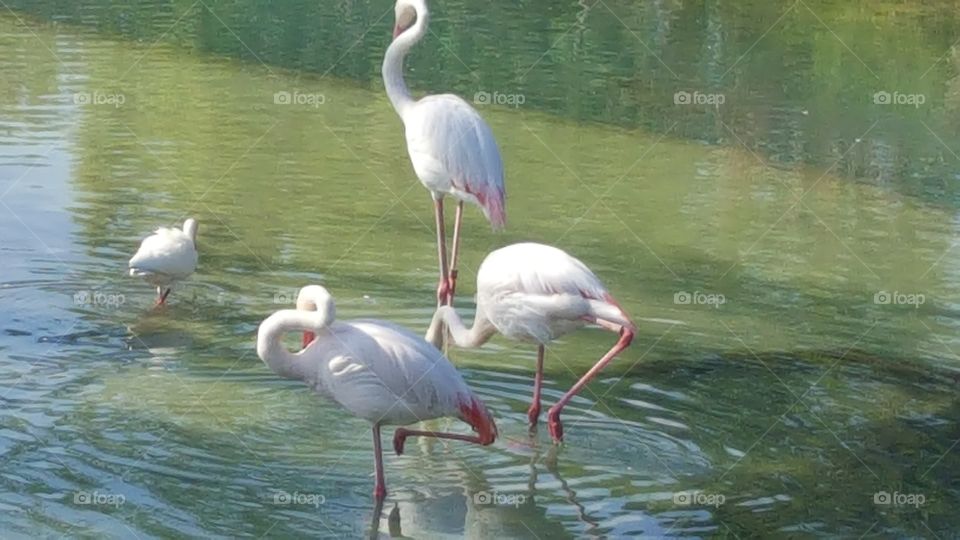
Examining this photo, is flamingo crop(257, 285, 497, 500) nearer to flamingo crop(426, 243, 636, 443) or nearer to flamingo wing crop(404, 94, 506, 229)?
flamingo crop(426, 243, 636, 443)

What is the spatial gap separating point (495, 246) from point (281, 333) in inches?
137

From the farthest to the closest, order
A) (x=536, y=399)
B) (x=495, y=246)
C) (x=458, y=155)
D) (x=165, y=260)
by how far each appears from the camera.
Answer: (x=495, y=246) → (x=165, y=260) → (x=458, y=155) → (x=536, y=399)

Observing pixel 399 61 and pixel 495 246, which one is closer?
pixel 399 61

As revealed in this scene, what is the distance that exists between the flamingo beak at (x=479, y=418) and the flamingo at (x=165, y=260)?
89.8 inches

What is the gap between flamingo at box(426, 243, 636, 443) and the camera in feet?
20.0

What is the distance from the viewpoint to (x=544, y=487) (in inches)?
226

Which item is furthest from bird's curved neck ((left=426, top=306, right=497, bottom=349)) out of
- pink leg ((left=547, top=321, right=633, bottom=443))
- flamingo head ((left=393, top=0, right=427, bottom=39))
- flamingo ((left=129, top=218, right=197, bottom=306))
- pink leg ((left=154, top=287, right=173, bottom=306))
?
flamingo head ((left=393, top=0, right=427, bottom=39))

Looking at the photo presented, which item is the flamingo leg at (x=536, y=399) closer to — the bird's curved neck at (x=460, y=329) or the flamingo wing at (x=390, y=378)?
the bird's curved neck at (x=460, y=329)

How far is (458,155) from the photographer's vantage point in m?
7.27

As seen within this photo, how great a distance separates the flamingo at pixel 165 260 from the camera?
24.3 ft

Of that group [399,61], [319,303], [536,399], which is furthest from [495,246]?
[319,303]

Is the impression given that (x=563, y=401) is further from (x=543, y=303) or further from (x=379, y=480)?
(x=379, y=480)

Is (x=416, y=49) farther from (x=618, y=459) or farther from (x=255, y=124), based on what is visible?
(x=618, y=459)

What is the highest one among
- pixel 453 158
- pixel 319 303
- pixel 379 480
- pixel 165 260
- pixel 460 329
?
pixel 453 158
